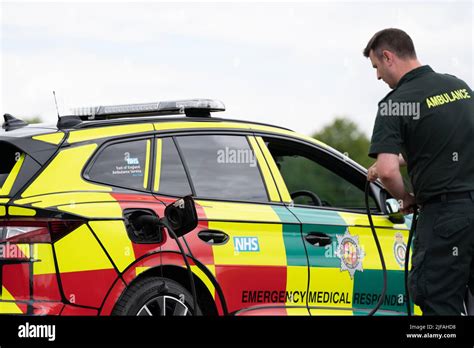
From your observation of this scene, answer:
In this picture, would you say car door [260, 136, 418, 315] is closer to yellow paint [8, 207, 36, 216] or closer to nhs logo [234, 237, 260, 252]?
nhs logo [234, 237, 260, 252]

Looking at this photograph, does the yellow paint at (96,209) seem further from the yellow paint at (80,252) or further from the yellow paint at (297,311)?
the yellow paint at (297,311)

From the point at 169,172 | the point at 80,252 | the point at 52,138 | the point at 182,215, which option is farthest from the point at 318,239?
the point at 52,138

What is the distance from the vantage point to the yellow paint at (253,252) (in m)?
5.96

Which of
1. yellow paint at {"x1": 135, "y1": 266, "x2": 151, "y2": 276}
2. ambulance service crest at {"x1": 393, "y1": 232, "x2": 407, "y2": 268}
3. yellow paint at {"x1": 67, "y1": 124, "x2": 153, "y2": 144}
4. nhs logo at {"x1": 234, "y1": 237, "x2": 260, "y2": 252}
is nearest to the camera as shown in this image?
yellow paint at {"x1": 135, "y1": 266, "x2": 151, "y2": 276}

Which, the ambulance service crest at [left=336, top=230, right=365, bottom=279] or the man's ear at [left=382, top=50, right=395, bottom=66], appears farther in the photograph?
the ambulance service crest at [left=336, top=230, right=365, bottom=279]

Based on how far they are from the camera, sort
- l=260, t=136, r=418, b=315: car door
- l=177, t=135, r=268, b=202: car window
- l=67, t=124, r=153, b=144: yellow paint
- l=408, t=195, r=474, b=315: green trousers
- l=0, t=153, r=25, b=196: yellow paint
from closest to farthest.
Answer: l=408, t=195, r=474, b=315: green trousers → l=0, t=153, r=25, b=196: yellow paint → l=67, t=124, r=153, b=144: yellow paint → l=177, t=135, r=268, b=202: car window → l=260, t=136, r=418, b=315: car door

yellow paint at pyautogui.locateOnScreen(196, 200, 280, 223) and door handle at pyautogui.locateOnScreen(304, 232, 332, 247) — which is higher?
yellow paint at pyautogui.locateOnScreen(196, 200, 280, 223)

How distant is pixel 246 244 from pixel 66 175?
1.26m

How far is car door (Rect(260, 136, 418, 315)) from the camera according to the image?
641cm

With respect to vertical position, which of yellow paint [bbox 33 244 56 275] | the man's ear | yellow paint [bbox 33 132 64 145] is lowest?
yellow paint [bbox 33 244 56 275]

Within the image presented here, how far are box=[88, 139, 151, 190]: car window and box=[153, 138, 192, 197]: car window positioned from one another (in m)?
0.09

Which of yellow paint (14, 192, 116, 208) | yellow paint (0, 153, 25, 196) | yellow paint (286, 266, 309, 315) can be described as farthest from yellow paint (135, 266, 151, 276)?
yellow paint (286, 266, 309, 315)

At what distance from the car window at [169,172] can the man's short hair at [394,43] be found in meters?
1.46
